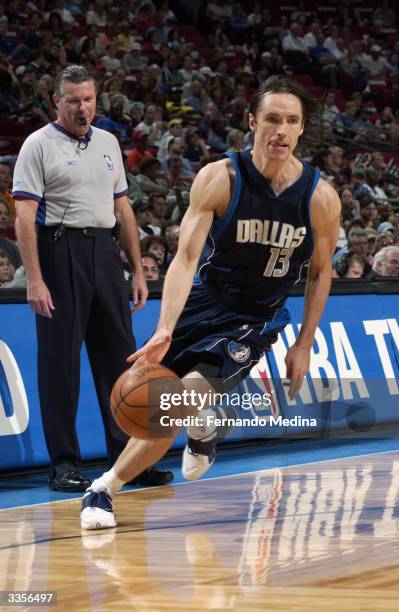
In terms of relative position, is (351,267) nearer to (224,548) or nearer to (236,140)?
(236,140)

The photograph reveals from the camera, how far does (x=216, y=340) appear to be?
506 cm

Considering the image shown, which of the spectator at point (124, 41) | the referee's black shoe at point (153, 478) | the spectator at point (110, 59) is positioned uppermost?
the spectator at point (124, 41)

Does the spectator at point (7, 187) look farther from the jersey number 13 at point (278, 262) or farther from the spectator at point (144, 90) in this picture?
the jersey number 13 at point (278, 262)

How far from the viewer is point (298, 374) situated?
517 cm

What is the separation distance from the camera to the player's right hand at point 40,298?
638 cm

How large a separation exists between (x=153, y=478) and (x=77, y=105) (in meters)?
2.23

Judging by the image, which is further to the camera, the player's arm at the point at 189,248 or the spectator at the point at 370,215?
the spectator at the point at 370,215

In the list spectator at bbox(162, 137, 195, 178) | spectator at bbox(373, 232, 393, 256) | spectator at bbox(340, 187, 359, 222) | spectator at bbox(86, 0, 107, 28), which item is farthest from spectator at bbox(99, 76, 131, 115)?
spectator at bbox(373, 232, 393, 256)

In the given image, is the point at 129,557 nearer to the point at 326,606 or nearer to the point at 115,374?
the point at 326,606

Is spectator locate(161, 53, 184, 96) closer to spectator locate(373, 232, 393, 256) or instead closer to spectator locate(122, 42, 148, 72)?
spectator locate(122, 42, 148, 72)

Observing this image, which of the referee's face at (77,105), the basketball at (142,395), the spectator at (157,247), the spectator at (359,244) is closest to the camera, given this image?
the basketball at (142,395)

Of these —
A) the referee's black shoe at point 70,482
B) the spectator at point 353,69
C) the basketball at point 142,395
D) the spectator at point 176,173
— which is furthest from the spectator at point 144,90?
the basketball at point 142,395

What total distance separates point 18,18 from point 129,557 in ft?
48.5

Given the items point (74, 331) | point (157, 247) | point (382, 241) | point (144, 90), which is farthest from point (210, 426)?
point (144, 90)
